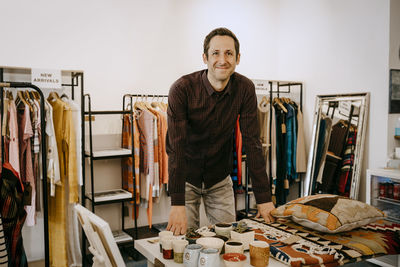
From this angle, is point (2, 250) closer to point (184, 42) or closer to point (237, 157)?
point (237, 157)

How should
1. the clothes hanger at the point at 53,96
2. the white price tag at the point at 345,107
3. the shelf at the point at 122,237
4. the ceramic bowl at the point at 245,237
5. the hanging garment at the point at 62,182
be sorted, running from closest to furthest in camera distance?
the ceramic bowl at the point at 245,237
the hanging garment at the point at 62,182
the clothes hanger at the point at 53,96
the shelf at the point at 122,237
the white price tag at the point at 345,107

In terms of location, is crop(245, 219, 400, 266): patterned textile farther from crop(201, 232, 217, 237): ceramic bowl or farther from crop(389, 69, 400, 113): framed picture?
crop(389, 69, 400, 113): framed picture

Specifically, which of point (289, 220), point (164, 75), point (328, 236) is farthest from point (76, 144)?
point (328, 236)

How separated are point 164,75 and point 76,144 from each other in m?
1.54

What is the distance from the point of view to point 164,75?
14.5ft

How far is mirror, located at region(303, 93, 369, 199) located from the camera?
400cm

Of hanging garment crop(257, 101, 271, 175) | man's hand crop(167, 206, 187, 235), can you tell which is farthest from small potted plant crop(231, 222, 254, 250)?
hanging garment crop(257, 101, 271, 175)

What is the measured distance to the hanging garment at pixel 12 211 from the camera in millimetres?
2156

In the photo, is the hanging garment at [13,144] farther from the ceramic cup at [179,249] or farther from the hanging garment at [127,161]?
the ceramic cup at [179,249]

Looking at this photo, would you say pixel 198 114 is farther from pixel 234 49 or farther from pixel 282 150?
pixel 282 150

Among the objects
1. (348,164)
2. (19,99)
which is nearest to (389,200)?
(348,164)

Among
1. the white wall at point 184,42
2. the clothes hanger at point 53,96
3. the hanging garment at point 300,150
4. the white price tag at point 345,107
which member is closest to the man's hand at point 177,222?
the clothes hanger at point 53,96

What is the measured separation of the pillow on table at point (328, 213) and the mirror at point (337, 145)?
231cm

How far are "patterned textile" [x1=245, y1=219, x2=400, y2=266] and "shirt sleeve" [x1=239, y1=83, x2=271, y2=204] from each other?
0.59 feet
